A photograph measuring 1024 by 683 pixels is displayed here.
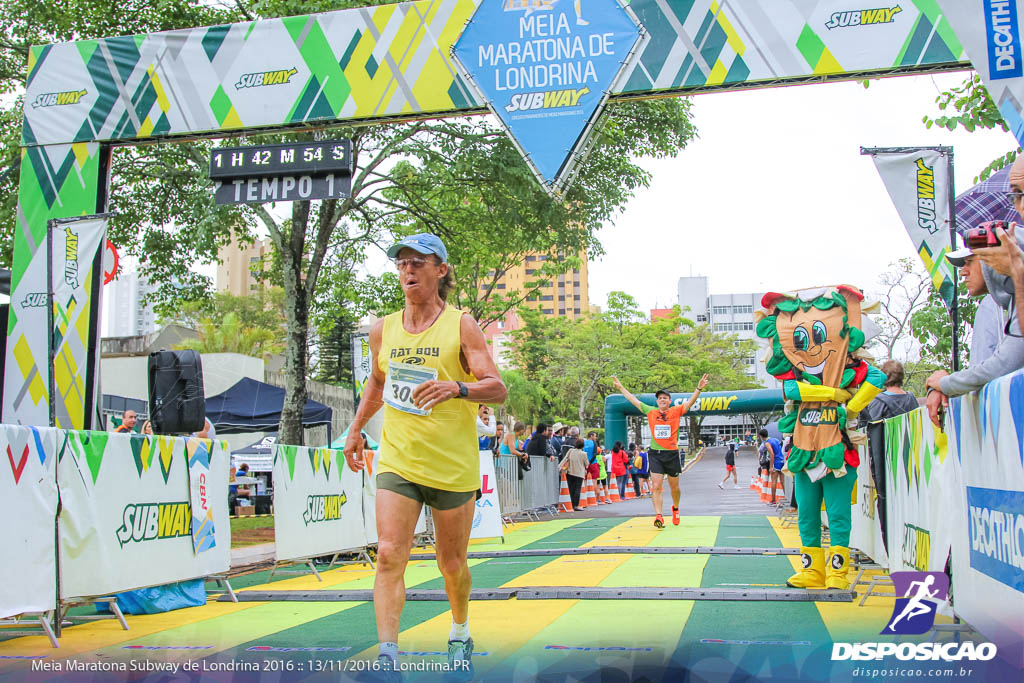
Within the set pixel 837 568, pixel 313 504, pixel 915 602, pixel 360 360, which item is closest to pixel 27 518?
pixel 313 504

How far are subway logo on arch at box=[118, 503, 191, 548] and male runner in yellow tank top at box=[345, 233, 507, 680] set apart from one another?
272 centimetres

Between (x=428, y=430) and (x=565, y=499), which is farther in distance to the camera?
(x=565, y=499)

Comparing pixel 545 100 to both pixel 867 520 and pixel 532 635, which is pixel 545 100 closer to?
pixel 867 520

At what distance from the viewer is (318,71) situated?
9.55m

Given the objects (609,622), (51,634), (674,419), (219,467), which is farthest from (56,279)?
(674,419)

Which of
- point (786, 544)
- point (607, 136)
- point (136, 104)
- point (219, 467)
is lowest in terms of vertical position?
point (786, 544)

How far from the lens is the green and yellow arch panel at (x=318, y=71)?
27.6ft

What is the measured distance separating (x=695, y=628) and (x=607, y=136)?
10.9m

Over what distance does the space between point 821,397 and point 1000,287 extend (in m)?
2.56

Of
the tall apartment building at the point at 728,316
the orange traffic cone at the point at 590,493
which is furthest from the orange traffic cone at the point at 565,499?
the tall apartment building at the point at 728,316

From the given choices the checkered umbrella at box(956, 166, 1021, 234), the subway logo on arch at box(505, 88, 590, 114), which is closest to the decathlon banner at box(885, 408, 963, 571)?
the checkered umbrella at box(956, 166, 1021, 234)

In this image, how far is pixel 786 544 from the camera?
1080 centimetres

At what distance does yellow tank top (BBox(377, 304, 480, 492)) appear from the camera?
4117 millimetres

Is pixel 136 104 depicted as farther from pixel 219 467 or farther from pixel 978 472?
pixel 978 472
